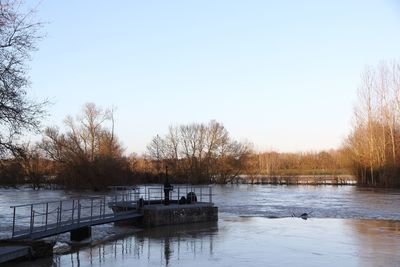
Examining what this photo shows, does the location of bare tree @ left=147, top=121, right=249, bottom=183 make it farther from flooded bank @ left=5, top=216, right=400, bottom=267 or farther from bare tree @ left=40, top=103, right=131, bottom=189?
flooded bank @ left=5, top=216, right=400, bottom=267

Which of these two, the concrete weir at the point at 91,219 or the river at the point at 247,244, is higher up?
the concrete weir at the point at 91,219

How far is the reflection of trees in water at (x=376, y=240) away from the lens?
1392cm

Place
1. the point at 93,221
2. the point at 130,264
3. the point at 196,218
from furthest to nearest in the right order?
the point at 196,218 < the point at 93,221 < the point at 130,264

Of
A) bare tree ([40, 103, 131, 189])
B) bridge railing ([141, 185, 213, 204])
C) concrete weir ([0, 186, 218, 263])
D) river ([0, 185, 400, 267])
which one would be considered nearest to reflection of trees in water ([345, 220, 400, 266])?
river ([0, 185, 400, 267])

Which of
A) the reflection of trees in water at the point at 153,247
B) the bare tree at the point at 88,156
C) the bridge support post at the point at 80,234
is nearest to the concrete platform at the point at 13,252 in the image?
the reflection of trees in water at the point at 153,247

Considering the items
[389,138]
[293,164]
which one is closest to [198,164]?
[389,138]

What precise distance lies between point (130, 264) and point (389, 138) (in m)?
55.2

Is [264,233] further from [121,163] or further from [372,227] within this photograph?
[121,163]

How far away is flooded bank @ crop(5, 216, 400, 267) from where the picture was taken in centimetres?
1385

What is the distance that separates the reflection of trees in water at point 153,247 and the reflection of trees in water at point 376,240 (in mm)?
4809

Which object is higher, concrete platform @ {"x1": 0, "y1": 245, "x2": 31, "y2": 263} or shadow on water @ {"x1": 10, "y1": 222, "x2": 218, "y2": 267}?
concrete platform @ {"x1": 0, "y1": 245, "x2": 31, "y2": 263}

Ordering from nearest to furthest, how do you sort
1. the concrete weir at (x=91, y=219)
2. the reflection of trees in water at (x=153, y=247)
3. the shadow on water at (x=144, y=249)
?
1. the shadow on water at (x=144, y=249)
2. the concrete weir at (x=91, y=219)
3. the reflection of trees in water at (x=153, y=247)

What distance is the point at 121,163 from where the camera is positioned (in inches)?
2758

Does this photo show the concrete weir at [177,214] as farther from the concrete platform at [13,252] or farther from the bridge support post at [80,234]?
the concrete platform at [13,252]
